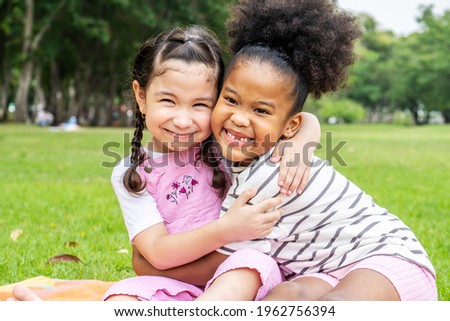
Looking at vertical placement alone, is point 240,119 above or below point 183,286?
above

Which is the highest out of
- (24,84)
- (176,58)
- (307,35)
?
(307,35)

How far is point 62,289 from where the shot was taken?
334cm

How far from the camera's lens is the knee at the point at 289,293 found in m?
2.47

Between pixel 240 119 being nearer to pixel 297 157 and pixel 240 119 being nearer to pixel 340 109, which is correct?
pixel 297 157

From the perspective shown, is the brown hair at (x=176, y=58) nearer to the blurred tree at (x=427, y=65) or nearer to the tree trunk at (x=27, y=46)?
the tree trunk at (x=27, y=46)

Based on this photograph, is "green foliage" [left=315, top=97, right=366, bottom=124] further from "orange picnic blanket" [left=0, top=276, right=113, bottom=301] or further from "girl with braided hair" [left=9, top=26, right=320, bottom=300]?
"girl with braided hair" [left=9, top=26, right=320, bottom=300]

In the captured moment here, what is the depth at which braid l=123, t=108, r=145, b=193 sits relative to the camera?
112 inches

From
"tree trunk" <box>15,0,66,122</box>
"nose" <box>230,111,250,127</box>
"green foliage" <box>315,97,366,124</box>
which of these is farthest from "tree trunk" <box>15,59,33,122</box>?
"green foliage" <box>315,97,366,124</box>

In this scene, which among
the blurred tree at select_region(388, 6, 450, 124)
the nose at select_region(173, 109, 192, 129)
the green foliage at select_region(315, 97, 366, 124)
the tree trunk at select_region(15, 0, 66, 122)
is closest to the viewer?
the nose at select_region(173, 109, 192, 129)

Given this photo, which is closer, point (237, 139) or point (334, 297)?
point (334, 297)

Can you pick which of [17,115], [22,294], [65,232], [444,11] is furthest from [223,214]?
[444,11]

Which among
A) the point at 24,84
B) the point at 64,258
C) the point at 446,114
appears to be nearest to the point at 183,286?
the point at 64,258

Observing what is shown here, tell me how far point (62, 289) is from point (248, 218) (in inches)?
50.9
